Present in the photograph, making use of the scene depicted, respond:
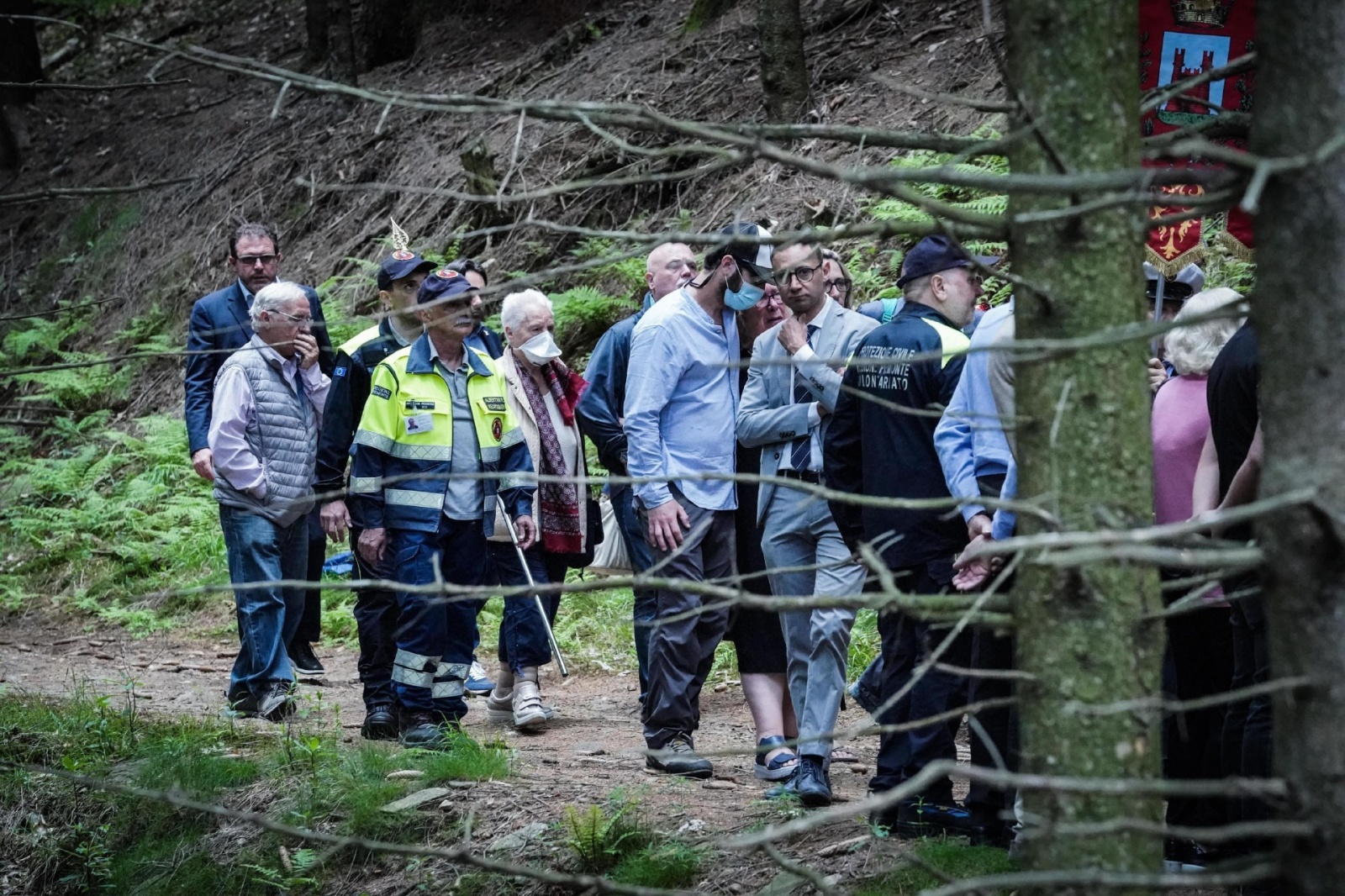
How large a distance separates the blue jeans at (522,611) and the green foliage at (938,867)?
323 cm

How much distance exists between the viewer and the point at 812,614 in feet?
19.5

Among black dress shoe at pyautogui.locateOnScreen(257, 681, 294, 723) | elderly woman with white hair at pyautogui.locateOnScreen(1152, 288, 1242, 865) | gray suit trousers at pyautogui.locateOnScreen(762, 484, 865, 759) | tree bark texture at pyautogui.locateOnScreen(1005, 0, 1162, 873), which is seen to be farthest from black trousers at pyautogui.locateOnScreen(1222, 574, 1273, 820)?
black dress shoe at pyautogui.locateOnScreen(257, 681, 294, 723)

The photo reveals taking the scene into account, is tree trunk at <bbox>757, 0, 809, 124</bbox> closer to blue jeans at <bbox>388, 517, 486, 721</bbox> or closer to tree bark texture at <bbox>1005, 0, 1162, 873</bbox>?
blue jeans at <bbox>388, 517, 486, 721</bbox>

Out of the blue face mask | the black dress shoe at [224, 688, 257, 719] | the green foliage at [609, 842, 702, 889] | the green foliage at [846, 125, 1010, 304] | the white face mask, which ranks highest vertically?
the green foliage at [846, 125, 1010, 304]

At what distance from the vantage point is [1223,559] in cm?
213

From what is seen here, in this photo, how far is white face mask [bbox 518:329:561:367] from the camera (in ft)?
25.3

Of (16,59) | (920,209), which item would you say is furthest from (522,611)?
(16,59)

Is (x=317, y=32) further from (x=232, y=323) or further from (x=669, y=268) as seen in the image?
(x=669, y=268)

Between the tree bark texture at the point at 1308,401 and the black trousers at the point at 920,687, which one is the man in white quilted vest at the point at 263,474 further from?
the tree bark texture at the point at 1308,401

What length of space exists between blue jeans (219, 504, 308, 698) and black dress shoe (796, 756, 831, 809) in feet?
10.1

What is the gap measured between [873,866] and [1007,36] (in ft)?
10.6

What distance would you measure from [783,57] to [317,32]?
940cm

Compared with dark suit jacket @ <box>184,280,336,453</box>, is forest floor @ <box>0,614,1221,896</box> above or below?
below

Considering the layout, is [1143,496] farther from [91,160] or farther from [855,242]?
[91,160]
